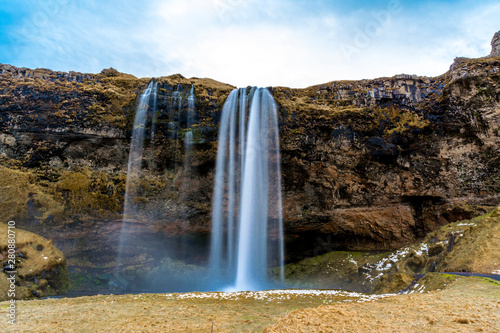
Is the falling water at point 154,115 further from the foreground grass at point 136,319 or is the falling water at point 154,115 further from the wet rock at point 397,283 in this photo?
the wet rock at point 397,283

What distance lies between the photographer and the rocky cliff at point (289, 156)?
25266mm

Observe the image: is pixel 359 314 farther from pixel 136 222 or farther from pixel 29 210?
pixel 29 210

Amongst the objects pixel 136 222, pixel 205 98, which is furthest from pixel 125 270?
pixel 205 98

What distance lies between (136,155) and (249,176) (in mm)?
11425

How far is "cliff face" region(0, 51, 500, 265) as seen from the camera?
82.8 ft

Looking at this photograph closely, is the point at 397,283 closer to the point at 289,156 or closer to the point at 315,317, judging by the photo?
the point at 315,317

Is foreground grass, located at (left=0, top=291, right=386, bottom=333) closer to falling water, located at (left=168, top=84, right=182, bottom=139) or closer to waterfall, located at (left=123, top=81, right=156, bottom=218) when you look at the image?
waterfall, located at (left=123, top=81, right=156, bottom=218)

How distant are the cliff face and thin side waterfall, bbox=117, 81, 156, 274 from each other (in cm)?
59

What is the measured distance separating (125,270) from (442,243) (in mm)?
28683

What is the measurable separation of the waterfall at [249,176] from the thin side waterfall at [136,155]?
7.63 m

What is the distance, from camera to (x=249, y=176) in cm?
2752

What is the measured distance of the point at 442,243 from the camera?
19.0 metres

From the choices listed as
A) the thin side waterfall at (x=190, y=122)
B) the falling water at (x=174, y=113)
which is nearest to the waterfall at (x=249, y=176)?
the thin side waterfall at (x=190, y=122)

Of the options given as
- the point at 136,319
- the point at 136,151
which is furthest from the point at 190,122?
the point at 136,319
